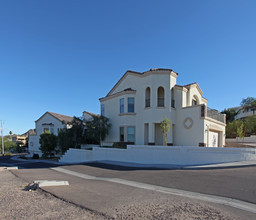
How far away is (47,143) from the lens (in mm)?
28688

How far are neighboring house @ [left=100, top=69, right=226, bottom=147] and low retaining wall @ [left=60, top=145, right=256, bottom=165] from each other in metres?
3.52

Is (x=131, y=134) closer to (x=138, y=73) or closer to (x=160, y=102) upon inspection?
(x=160, y=102)

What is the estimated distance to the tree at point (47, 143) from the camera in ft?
93.5

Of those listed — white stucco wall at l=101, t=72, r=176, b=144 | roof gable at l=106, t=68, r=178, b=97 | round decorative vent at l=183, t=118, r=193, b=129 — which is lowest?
round decorative vent at l=183, t=118, r=193, b=129

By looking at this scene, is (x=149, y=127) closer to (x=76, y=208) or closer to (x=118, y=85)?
(x=118, y=85)

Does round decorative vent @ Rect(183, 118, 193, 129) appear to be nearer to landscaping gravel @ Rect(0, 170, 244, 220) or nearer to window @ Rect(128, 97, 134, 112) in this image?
window @ Rect(128, 97, 134, 112)

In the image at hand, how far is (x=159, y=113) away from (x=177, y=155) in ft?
19.2

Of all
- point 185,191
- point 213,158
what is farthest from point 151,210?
point 213,158

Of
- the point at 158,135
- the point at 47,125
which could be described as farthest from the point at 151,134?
the point at 47,125

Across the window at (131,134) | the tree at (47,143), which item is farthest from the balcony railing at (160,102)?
the tree at (47,143)

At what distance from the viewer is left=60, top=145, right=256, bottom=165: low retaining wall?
12.3m

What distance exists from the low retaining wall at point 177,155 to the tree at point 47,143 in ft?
48.3

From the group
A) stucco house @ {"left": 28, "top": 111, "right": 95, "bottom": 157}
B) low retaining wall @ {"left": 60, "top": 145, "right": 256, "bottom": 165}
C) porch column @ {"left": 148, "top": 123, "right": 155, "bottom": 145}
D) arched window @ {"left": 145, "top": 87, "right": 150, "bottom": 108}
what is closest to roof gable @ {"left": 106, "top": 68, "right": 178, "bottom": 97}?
arched window @ {"left": 145, "top": 87, "right": 150, "bottom": 108}

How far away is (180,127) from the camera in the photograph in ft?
61.4
